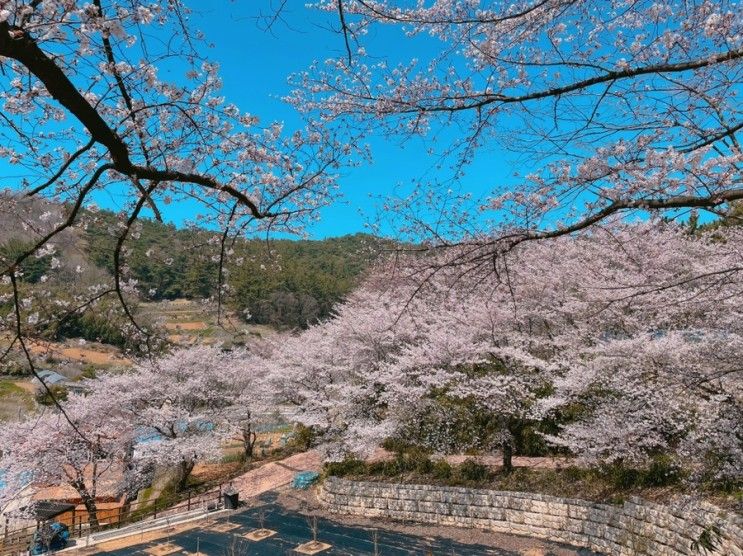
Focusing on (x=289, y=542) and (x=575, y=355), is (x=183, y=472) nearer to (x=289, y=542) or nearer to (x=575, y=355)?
(x=289, y=542)

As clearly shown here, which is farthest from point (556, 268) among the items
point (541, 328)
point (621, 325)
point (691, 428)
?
point (691, 428)

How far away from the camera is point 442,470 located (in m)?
12.0

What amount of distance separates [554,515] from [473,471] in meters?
2.28

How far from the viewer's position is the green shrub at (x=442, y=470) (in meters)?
11.9

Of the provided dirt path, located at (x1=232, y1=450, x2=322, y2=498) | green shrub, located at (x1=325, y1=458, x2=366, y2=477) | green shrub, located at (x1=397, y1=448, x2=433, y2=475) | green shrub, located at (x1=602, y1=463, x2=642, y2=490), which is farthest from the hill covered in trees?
dirt path, located at (x1=232, y1=450, x2=322, y2=498)

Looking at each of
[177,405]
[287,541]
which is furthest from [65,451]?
[287,541]

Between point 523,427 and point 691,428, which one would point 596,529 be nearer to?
point 691,428

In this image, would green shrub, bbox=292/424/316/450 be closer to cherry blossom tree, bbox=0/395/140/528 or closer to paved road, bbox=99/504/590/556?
cherry blossom tree, bbox=0/395/140/528

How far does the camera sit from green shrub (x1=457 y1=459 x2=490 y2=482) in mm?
11305

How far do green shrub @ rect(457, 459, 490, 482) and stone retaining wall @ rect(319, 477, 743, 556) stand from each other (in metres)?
0.46

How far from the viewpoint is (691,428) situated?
831 cm

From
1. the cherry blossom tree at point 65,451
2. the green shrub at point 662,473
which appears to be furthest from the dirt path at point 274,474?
the green shrub at point 662,473

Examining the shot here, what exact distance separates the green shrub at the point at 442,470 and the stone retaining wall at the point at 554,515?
18.3 inches

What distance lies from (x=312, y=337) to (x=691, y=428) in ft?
45.4
